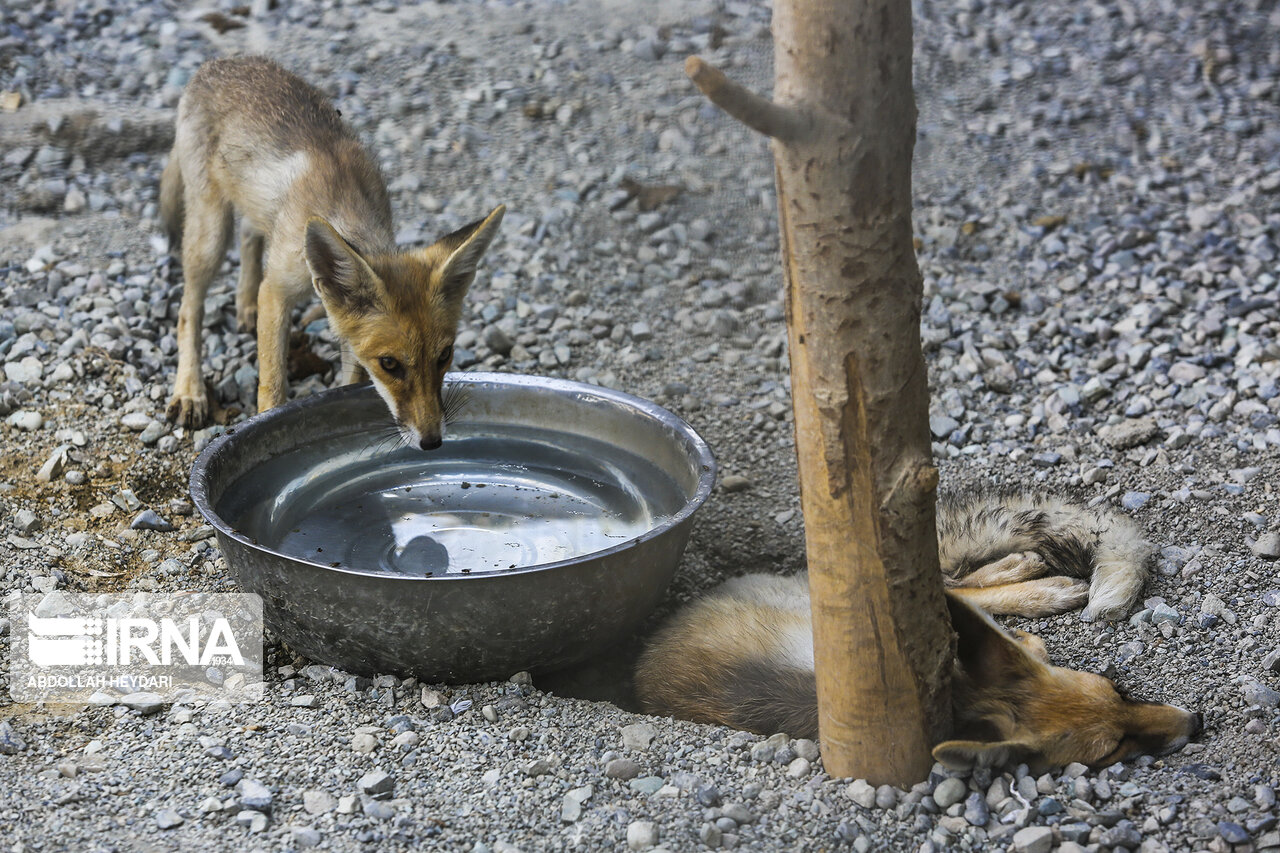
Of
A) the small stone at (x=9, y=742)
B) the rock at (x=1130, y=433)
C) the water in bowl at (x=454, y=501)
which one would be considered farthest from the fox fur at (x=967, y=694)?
the small stone at (x=9, y=742)

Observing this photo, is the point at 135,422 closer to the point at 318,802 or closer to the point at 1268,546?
the point at 318,802

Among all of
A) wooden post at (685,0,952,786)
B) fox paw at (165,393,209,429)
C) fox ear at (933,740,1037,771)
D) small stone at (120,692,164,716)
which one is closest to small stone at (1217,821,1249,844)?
fox ear at (933,740,1037,771)

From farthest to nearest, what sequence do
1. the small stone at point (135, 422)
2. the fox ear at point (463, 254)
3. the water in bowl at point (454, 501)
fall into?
the small stone at point (135, 422), the fox ear at point (463, 254), the water in bowl at point (454, 501)

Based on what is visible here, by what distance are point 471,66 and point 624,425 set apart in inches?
187

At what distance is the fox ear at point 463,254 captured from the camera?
4.38 meters

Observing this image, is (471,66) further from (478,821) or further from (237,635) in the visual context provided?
(478,821)

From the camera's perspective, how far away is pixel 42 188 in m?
7.07

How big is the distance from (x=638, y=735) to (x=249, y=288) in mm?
3567

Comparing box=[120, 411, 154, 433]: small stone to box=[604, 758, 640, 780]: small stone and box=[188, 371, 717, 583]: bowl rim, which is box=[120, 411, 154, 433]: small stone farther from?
box=[604, 758, 640, 780]: small stone

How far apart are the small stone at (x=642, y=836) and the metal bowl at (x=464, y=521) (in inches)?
28.8

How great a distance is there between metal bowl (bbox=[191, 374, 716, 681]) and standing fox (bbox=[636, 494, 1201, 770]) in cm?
28

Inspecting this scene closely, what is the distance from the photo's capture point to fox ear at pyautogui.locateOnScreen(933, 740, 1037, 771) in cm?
293

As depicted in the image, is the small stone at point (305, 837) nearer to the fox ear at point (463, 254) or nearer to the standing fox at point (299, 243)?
the standing fox at point (299, 243)

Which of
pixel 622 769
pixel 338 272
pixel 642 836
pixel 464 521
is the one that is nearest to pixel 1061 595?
pixel 622 769
